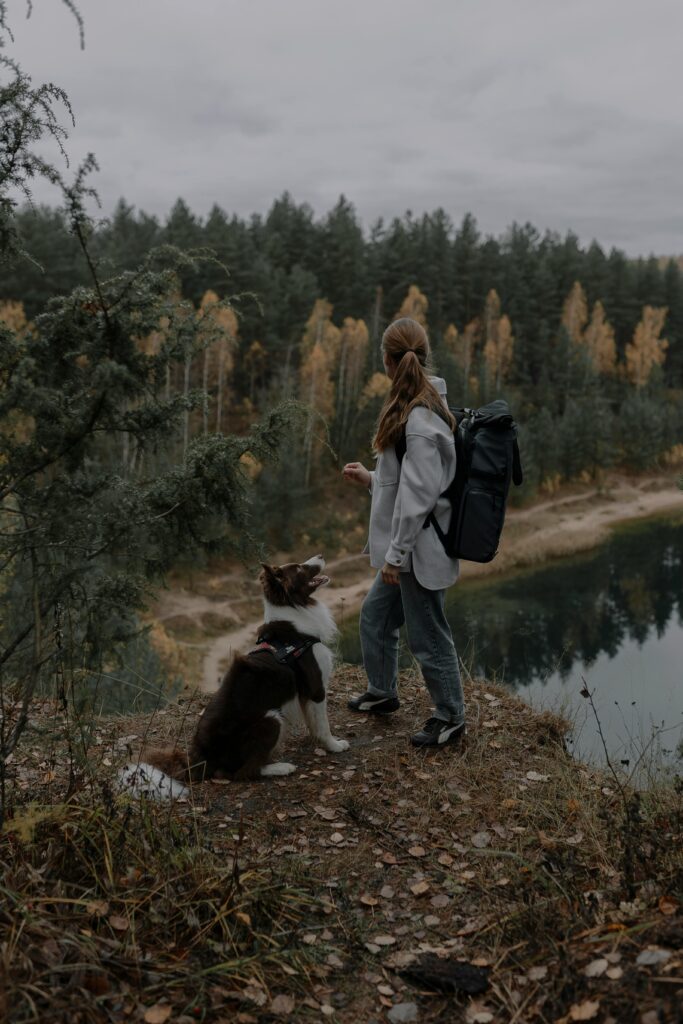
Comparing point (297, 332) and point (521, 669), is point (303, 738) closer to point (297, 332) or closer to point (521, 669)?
point (521, 669)

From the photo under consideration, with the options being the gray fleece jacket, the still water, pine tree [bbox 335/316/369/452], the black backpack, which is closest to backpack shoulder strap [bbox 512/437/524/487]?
the black backpack

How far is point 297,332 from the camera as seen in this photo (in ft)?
139

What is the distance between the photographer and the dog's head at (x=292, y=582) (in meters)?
4.87

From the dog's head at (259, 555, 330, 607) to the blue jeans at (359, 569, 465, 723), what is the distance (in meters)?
0.38

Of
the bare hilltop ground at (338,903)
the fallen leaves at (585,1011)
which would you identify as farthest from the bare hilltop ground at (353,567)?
the fallen leaves at (585,1011)

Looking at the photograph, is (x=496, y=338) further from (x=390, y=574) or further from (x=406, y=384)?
(x=390, y=574)

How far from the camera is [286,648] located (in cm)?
481

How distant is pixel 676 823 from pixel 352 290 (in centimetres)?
4668

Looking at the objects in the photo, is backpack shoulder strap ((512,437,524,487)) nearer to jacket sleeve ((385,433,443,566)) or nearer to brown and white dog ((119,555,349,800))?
jacket sleeve ((385,433,443,566))

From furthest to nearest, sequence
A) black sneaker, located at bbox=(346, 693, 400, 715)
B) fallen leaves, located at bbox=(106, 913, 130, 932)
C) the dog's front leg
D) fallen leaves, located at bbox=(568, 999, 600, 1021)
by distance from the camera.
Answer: black sneaker, located at bbox=(346, 693, 400, 715) → the dog's front leg → fallen leaves, located at bbox=(106, 913, 130, 932) → fallen leaves, located at bbox=(568, 999, 600, 1021)

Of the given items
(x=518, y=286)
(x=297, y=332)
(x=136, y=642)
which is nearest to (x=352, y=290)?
(x=297, y=332)

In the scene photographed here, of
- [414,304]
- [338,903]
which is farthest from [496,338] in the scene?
[338,903]

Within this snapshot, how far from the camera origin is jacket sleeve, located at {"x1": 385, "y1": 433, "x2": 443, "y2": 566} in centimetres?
452

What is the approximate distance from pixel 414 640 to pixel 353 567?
1092 inches
